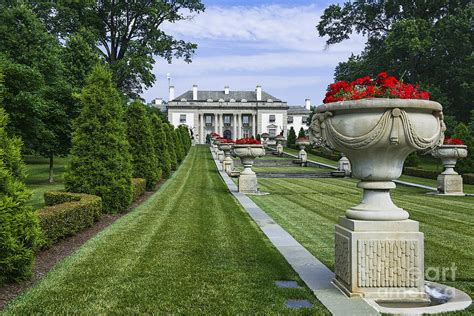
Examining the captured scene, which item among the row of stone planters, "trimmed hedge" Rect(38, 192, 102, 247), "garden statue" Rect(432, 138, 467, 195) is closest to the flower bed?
the row of stone planters

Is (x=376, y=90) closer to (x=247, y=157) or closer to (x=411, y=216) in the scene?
(x=411, y=216)

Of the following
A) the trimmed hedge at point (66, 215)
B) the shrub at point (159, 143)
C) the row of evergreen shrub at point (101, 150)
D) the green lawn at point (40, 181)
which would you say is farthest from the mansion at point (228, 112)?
the trimmed hedge at point (66, 215)

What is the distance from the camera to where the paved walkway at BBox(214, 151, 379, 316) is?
416 cm

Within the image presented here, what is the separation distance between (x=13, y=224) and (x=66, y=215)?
2.92 m

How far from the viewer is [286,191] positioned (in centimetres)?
1712

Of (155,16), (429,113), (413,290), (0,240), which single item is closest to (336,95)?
A: (429,113)

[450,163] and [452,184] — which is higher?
[450,163]

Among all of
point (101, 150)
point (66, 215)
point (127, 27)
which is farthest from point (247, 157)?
point (127, 27)

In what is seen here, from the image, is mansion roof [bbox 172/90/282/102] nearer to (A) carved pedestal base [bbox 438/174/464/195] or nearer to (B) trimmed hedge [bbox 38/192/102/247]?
(A) carved pedestal base [bbox 438/174/464/195]

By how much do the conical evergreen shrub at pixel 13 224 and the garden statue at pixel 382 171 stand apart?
12.1 ft

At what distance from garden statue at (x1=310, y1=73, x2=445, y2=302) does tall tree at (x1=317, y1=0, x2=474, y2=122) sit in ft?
104

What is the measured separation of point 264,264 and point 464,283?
2.37 metres

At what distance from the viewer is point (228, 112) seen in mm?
102438

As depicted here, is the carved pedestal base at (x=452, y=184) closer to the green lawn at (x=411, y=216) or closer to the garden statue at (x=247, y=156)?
the green lawn at (x=411, y=216)
